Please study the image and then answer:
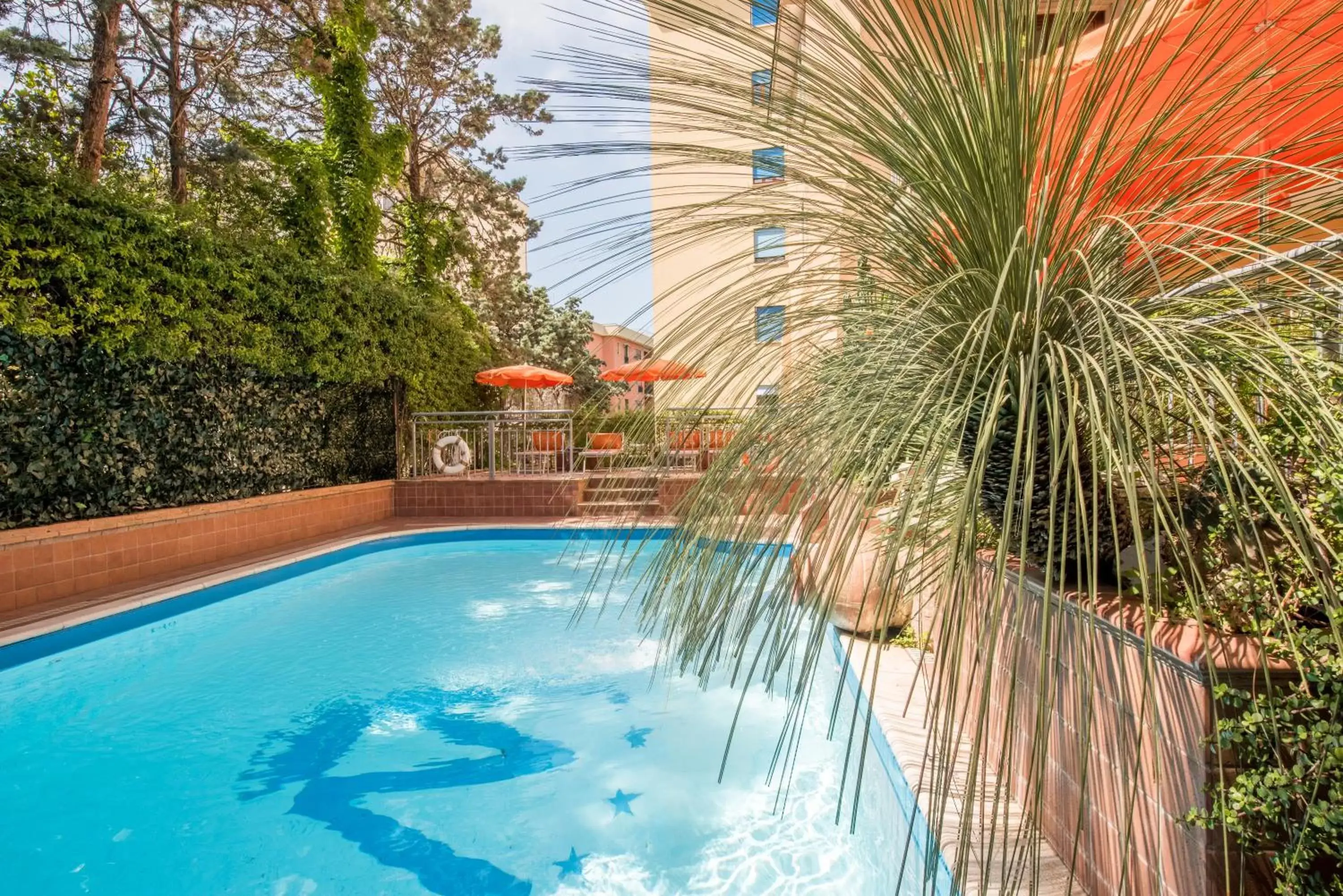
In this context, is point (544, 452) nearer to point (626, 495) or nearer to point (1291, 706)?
point (626, 495)

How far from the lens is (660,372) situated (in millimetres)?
1467

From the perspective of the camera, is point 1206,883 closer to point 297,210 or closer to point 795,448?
point 795,448

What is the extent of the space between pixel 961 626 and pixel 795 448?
18.3 inches

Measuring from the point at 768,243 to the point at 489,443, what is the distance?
32.5 ft

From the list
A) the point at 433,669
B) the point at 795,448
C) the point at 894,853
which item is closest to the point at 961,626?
the point at 795,448

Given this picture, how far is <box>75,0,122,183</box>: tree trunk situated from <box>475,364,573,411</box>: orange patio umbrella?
5453 mm

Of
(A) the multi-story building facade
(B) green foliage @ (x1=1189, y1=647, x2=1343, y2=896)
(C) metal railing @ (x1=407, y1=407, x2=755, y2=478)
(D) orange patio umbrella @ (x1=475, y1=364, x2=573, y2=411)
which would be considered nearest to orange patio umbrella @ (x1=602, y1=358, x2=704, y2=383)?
(A) the multi-story building facade

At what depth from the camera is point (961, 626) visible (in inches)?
26.8

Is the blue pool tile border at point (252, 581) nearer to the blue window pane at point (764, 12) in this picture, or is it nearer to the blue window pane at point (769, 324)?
the blue window pane at point (769, 324)

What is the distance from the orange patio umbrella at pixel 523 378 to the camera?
37.4ft

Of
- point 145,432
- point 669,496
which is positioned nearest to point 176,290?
point 145,432

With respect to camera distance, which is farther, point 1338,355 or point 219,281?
point 219,281

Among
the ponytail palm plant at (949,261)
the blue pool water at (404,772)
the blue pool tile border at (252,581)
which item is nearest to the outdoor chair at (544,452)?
the blue pool tile border at (252,581)

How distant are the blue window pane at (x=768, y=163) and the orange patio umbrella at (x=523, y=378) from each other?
10.4 meters
